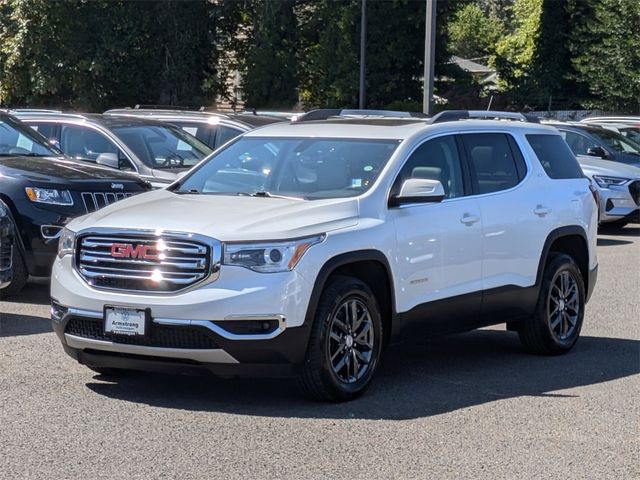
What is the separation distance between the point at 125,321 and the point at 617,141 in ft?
53.0

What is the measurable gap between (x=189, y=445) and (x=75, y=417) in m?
0.92

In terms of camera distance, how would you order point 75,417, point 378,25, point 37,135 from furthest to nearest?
point 378,25 < point 37,135 < point 75,417

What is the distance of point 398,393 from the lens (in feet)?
25.0

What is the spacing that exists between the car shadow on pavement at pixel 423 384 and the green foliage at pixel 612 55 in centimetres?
3349

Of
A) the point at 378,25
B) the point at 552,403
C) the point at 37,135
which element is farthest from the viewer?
the point at 378,25

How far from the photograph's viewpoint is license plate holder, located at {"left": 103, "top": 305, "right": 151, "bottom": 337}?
6828 millimetres

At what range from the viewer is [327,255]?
7.01 m

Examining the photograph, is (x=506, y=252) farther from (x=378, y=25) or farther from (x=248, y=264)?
(x=378, y=25)

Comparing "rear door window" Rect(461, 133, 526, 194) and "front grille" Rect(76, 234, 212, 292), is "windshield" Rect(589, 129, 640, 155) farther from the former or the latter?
"front grille" Rect(76, 234, 212, 292)

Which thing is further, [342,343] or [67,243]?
[67,243]

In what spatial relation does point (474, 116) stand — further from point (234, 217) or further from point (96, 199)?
point (96, 199)

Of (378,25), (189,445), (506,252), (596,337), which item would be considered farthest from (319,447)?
(378,25)

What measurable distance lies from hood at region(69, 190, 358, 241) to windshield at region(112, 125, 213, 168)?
5874 millimetres

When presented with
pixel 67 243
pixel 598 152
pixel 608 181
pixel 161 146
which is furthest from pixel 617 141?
pixel 67 243
